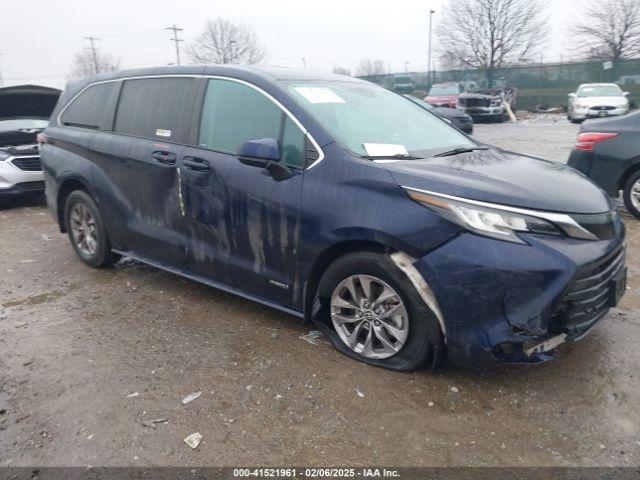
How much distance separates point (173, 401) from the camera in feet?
9.44

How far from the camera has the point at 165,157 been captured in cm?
395

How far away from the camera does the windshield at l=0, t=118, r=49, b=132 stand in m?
8.96

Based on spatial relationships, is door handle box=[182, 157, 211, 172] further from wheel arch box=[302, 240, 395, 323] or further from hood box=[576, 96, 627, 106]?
hood box=[576, 96, 627, 106]

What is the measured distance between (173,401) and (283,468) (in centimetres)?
83

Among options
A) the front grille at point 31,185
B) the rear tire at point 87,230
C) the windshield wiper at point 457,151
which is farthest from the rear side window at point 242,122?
the front grille at point 31,185

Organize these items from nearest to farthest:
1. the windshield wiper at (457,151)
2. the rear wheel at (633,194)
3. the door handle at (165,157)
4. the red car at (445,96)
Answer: the windshield wiper at (457,151)
the door handle at (165,157)
the rear wheel at (633,194)
the red car at (445,96)

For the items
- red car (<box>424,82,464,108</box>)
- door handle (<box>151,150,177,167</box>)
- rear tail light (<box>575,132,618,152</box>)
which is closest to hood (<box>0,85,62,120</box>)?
door handle (<box>151,150,177,167</box>)

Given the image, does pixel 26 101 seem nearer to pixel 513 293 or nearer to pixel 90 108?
pixel 90 108

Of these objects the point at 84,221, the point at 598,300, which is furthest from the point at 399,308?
the point at 84,221

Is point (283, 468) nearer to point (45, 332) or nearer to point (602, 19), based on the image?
point (45, 332)

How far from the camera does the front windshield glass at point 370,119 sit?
131 inches

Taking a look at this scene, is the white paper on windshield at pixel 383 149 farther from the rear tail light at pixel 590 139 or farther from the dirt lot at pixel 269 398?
the rear tail light at pixel 590 139

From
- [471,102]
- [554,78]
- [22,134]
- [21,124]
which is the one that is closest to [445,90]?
[471,102]

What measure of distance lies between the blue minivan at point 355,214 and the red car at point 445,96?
1893 centimetres
